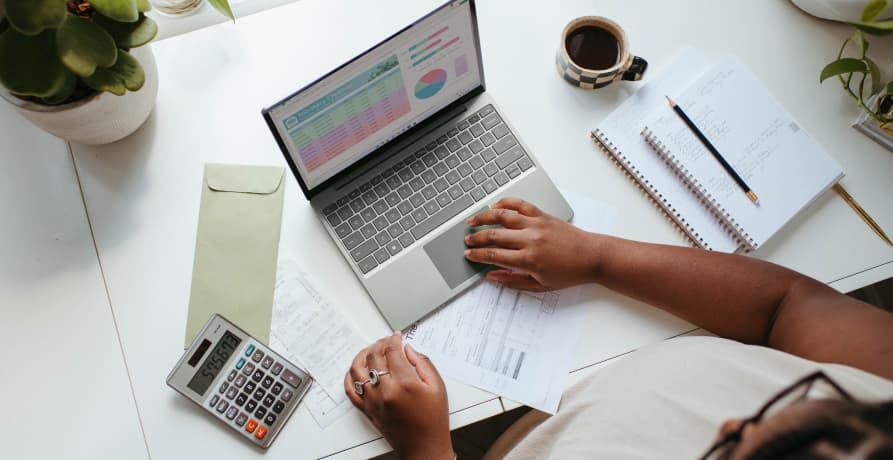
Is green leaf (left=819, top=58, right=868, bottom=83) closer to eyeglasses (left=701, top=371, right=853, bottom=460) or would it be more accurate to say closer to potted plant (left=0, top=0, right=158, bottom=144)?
eyeglasses (left=701, top=371, right=853, bottom=460)

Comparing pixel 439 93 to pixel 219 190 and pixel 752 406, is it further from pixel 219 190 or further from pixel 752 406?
pixel 752 406

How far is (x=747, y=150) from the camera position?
0.89 meters

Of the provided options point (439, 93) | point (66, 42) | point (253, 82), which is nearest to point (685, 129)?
point (439, 93)

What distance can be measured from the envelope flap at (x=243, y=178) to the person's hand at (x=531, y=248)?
30 centimetres

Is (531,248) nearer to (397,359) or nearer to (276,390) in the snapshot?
(397,359)

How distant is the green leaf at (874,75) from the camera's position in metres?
0.89

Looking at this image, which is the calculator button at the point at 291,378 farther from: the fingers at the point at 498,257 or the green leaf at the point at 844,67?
the green leaf at the point at 844,67

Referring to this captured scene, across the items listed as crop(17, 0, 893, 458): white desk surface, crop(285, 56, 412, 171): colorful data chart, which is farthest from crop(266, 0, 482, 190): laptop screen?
crop(17, 0, 893, 458): white desk surface

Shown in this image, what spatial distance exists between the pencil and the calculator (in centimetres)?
67

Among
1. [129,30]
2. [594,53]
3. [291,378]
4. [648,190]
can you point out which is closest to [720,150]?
[648,190]

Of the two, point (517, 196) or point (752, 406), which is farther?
point (517, 196)

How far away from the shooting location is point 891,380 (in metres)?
0.65

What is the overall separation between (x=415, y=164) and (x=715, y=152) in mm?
448

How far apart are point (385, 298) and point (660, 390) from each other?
372 mm
